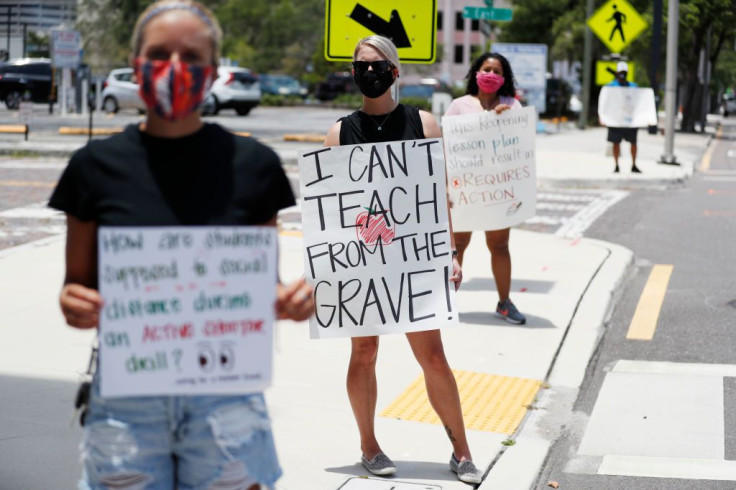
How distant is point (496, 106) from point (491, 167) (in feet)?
1.79

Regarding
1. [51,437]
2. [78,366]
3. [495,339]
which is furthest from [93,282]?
[495,339]

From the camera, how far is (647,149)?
29.2 meters

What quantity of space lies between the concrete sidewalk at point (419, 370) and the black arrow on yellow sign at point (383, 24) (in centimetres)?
204

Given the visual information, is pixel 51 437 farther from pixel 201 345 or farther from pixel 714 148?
pixel 714 148

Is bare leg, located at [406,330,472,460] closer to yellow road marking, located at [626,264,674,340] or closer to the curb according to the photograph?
Answer: the curb

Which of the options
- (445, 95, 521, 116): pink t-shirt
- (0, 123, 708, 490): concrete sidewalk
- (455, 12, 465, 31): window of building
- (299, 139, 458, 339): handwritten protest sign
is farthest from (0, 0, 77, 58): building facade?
(455, 12, 465, 31): window of building

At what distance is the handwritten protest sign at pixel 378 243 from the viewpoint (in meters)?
4.95

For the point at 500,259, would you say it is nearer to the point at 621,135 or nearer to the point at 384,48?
the point at 384,48

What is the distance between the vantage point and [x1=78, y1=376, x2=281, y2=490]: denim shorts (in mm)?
2869

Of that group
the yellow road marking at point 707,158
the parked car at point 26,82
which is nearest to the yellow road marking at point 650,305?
the yellow road marking at point 707,158

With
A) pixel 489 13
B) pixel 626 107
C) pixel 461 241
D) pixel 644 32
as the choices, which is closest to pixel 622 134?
pixel 626 107

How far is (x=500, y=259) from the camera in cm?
833

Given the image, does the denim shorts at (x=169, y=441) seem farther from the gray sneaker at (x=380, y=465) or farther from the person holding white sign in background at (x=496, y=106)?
the person holding white sign in background at (x=496, y=106)

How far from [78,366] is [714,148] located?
102ft
